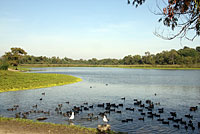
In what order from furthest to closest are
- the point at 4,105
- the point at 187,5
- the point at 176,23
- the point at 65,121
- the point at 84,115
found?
1. the point at 4,105
2. the point at 84,115
3. the point at 65,121
4. the point at 176,23
5. the point at 187,5

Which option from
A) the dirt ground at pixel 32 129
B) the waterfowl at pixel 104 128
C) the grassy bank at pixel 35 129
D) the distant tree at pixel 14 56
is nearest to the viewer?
the dirt ground at pixel 32 129

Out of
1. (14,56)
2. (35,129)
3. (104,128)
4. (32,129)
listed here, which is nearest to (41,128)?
(35,129)

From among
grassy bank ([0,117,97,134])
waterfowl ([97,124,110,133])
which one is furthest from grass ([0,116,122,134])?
waterfowl ([97,124,110,133])

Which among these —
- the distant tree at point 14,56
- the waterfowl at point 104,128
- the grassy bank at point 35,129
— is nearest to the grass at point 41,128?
the grassy bank at point 35,129

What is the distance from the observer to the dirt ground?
37.0 feet

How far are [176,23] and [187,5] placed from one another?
981 mm

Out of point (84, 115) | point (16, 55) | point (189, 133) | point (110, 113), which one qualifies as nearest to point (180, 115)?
point (189, 133)

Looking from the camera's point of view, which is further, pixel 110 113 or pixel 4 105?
pixel 4 105

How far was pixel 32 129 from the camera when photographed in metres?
11.9

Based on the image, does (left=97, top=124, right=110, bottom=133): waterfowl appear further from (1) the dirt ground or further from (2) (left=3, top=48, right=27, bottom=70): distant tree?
(2) (left=3, top=48, right=27, bottom=70): distant tree

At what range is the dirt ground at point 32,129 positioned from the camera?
11287 mm

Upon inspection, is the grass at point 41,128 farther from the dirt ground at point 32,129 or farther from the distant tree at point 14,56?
Answer: the distant tree at point 14,56

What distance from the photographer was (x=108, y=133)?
11.6 meters

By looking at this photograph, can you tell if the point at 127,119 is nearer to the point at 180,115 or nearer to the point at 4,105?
the point at 180,115
